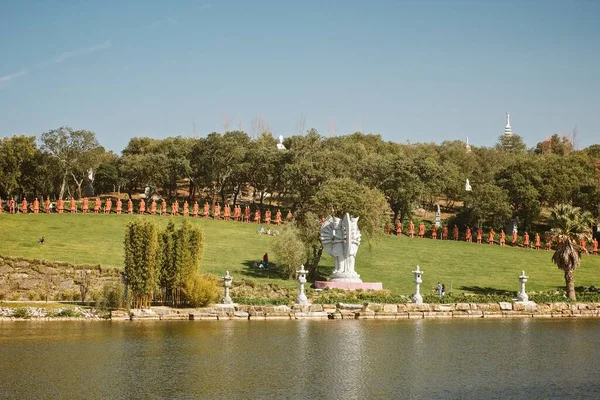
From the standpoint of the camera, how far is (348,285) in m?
50.8

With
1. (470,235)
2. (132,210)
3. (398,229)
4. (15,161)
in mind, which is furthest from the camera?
(15,161)

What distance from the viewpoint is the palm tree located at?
175 feet

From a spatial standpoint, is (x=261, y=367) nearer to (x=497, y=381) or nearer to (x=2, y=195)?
(x=497, y=381)

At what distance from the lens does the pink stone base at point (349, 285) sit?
5053 cm

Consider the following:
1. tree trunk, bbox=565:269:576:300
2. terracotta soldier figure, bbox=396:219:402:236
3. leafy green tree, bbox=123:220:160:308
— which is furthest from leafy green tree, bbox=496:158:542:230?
leafy green tree, bbox=123:220:160:308

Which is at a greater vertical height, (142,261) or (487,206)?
(487,206)

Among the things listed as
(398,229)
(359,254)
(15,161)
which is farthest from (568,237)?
(15,161)

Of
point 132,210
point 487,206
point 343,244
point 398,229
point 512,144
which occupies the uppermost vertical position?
point 512,144

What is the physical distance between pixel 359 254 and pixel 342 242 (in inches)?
467

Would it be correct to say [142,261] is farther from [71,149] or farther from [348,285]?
[71,149]

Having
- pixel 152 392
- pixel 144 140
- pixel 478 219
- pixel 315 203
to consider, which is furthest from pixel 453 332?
pixel 144 140

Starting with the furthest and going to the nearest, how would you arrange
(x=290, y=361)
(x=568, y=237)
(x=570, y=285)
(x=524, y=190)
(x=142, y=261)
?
→ (x=524, y=190), (x=568, y=237), (x=570, y=285), (x=142, y=261), (x=290, y=361)

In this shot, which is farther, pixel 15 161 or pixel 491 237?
pixel 15 161

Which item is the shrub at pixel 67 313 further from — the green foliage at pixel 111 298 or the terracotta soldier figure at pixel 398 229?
the terracotta soldier figure at pixel 398 229
